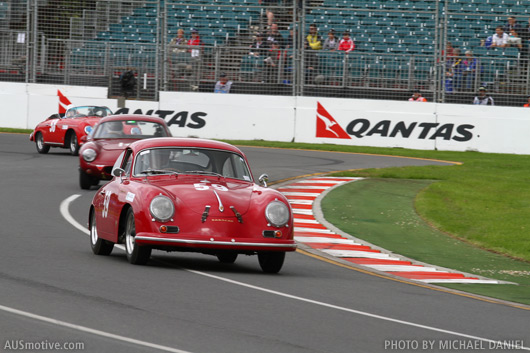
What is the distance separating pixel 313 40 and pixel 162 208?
2125 cm

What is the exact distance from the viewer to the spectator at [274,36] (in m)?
29.8

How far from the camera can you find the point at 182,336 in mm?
6387

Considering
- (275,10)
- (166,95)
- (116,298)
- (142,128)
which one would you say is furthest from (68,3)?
(116,298)

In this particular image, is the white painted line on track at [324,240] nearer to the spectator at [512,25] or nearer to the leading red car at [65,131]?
the leading red car at [65,131]

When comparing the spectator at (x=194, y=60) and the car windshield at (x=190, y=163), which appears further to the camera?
the spectator at (x=194, y=60)

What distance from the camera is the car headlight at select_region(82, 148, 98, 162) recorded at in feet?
56.6

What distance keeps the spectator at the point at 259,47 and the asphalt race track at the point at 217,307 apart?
708 inches

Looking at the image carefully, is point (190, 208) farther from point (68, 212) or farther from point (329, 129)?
point (329, 129)

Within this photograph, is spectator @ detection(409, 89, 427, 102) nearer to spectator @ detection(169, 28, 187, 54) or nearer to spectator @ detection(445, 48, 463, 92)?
spectator @ detection(445, 48, 463, 92)

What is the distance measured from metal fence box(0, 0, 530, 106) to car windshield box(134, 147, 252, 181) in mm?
18203

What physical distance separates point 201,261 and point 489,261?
12.6 feet

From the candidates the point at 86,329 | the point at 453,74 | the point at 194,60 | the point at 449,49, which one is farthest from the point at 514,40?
the point at 86,329

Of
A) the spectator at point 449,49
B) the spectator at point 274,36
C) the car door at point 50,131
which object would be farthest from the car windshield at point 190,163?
the spectator at point 274,36

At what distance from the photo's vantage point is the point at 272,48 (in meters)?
29.6
